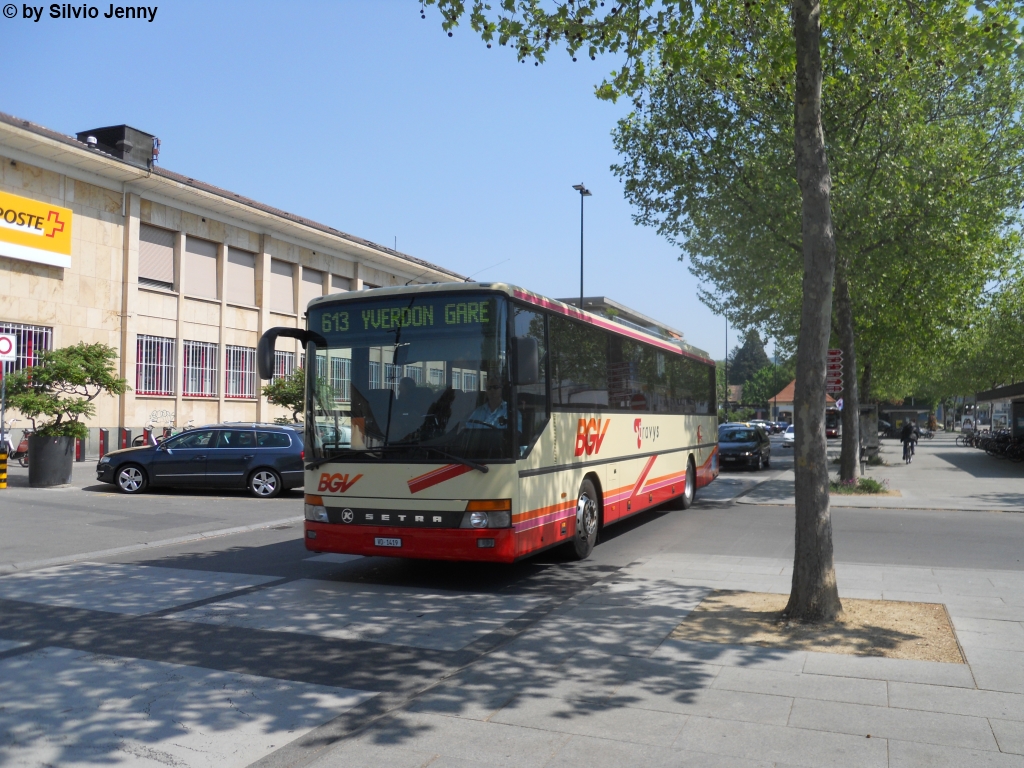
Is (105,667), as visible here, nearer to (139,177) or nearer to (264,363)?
(264,363)

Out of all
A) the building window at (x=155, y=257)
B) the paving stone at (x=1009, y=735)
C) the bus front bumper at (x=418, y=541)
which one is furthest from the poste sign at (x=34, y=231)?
the paving stone at (x=1009, y=735)

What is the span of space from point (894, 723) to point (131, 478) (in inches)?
667

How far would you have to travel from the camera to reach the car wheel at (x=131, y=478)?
61.1 feet

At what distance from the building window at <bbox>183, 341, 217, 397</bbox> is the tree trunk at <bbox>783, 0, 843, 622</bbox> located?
97.3 feet

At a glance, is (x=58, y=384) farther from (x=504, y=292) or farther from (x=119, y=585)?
(x=504, y=292)

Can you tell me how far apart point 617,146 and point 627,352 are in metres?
9.19

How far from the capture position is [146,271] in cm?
3209

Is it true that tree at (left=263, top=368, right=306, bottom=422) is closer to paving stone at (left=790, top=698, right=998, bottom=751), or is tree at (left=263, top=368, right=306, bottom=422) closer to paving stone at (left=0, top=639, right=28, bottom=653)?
paving stone at (left=0, top=639, right=28, bottom=653)

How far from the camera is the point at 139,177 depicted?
100ft

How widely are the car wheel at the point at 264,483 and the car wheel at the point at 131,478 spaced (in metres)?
2.24

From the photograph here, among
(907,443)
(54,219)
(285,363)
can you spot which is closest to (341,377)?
(54,219)

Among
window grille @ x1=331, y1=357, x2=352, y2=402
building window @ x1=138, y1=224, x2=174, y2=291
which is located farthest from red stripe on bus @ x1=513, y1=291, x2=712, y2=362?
building window @ x1=138, y1=224, x2=174, y2=291

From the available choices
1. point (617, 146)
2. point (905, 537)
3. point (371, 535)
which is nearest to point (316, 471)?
point (371, 535)

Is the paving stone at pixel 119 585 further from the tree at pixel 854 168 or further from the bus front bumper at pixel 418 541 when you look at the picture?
the tree at pixel 854 168
